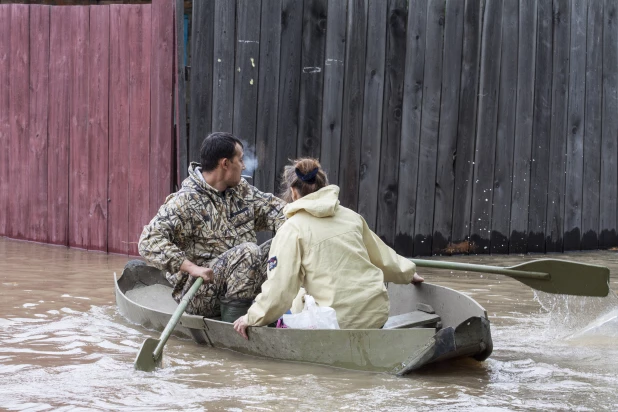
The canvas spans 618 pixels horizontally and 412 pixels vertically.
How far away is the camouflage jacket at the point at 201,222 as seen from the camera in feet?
20.2

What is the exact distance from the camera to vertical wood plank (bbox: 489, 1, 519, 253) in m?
9.66

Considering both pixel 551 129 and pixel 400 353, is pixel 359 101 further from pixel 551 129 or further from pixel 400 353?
pixel 400 353

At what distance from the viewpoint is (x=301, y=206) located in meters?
5.41

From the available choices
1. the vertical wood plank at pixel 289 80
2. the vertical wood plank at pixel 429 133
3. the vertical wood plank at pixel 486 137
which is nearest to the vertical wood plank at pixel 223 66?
the vertical wood plank at pixel 289 80

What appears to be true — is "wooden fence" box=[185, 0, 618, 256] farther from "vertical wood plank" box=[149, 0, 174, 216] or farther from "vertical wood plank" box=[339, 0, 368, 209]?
"vertical wood plank" box=[149, 0, 174, 216]

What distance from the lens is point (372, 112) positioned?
29.9ft

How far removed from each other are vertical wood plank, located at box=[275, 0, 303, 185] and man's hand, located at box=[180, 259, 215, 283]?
9.50 feet

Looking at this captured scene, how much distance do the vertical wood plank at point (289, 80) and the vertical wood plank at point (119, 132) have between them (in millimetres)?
1575

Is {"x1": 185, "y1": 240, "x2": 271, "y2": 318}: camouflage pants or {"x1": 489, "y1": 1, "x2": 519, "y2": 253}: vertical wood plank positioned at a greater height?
{"x1": 489, "y1": 1, "x2": 519, "y2": 253}: vertical wood plank

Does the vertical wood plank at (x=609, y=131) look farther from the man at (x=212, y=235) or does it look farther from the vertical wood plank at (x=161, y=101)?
the man at (x=212, y=235)

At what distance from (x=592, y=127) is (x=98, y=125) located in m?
4.94

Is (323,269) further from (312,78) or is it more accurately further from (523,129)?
(523,129)

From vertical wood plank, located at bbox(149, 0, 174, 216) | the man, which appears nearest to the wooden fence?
vertical wood plank, located at bbox(149, 0, 174, 216)

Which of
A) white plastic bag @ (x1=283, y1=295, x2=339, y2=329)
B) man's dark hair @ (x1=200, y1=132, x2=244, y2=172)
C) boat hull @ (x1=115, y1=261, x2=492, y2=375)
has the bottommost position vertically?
boat hull @ (x1=115, y1=261, x2=492, y2=375)
